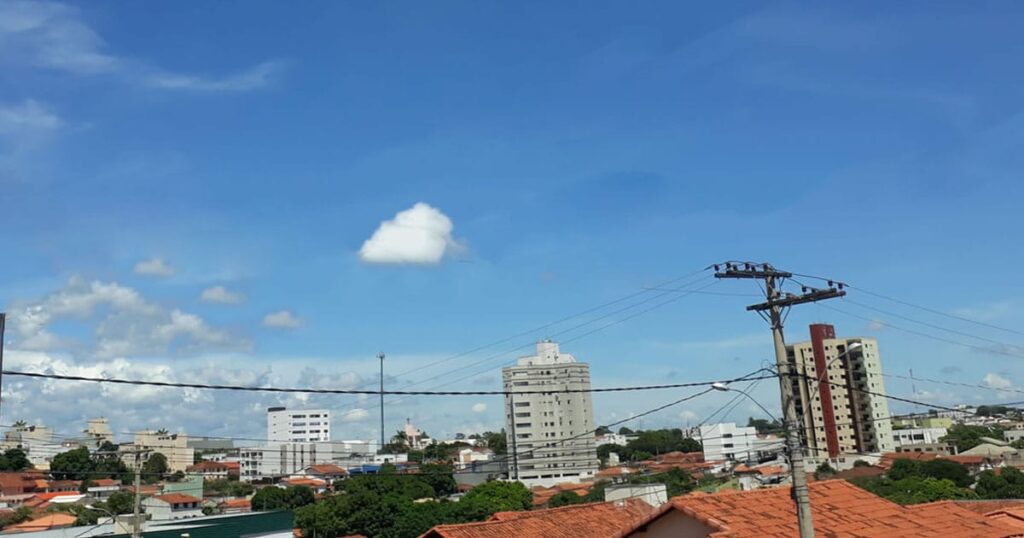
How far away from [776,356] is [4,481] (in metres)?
102

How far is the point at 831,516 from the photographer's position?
20812 mm

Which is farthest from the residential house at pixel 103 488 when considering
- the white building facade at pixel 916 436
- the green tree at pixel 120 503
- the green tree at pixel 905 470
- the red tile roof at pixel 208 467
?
the white building facade at pixel 916 436

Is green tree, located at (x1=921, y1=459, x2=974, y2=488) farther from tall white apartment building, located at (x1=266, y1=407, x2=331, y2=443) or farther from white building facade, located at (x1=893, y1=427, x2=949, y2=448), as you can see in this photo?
tall white apartment building, located at (x1=266, y1=407, x2=331, y2=443)

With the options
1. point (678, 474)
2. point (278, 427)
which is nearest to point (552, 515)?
point (678, 474)

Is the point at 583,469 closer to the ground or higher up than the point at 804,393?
closer to the ground

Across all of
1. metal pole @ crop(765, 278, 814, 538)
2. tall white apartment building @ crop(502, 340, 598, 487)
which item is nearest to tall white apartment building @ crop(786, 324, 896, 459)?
tall white apartment building @ crop(502, 340, 598, 487)

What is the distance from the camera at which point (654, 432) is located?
6895 inches

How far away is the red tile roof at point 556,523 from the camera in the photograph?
2686 cm

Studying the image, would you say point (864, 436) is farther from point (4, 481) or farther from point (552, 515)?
point (4, 481)

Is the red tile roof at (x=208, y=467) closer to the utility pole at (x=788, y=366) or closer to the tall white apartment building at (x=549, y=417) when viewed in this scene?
the tall white apartment building at (x=549, y=417)

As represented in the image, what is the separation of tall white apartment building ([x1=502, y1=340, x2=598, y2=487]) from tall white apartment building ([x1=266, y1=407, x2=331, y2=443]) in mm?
72390

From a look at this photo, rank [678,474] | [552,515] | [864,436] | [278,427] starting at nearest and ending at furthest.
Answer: [552,515] < [678,474] < [864,436] < [278,427]

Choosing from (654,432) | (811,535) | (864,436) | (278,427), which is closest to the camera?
(811,535)

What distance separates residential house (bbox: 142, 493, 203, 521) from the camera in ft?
228
